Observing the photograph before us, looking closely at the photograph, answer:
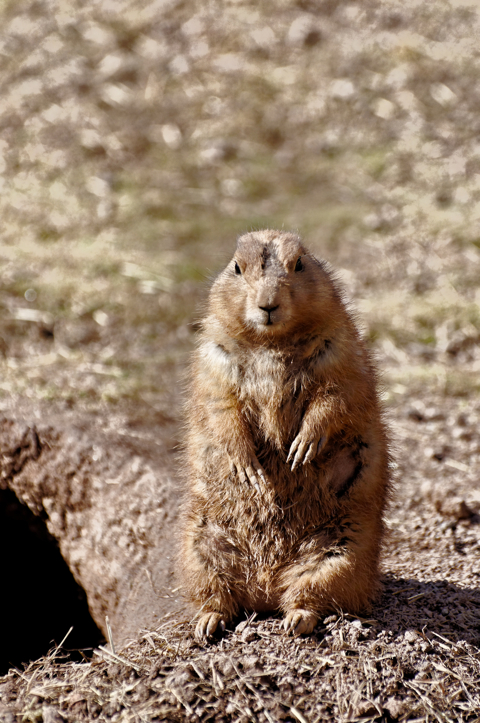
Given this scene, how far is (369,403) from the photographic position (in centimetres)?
419

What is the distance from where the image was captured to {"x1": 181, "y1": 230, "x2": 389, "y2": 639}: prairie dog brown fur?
13.1 feet

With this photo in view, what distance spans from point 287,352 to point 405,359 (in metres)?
3.99

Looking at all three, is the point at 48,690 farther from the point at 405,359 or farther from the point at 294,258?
the point at 405,359

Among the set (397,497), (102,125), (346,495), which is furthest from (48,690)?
(102,125)

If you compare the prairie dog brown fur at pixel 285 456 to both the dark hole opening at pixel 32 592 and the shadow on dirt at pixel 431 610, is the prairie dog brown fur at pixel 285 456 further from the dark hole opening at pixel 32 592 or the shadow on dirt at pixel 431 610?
the dark hole opening at pixel 32 592

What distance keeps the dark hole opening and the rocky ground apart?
0.38 feet

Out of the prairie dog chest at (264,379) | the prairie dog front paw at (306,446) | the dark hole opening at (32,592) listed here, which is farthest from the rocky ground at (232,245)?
the prairie dog chest at (264,379)

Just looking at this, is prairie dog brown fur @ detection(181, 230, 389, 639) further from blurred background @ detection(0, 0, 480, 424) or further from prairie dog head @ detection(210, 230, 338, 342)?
blurred background @ detection(0, 0, 480, 424)

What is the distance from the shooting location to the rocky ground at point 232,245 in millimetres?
3758

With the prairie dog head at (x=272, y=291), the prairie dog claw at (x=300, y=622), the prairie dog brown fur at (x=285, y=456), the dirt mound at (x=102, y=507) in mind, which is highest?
the prairie dog head at (x=272, y=291)

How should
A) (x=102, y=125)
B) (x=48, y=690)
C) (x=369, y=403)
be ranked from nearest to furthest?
(x=48, y=690), (x=369, y=403), (x=102, y=125)

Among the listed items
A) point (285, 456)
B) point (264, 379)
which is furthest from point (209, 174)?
point (285, 456)

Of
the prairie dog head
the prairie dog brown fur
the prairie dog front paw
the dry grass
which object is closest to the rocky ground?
the dry grass

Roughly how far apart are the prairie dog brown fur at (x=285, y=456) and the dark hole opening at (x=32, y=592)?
2413 mm
